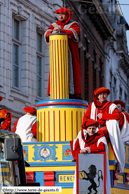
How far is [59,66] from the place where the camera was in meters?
11.8

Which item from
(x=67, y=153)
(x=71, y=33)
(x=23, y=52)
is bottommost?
(x=67, y=153)

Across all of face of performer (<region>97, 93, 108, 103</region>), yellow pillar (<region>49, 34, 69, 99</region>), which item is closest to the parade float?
yellow pillar (<region>49, 34, 69, 99</region>)

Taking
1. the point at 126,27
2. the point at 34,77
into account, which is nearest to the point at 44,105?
the point at 34,77

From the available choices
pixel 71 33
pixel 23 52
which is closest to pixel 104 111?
pixel 71 33

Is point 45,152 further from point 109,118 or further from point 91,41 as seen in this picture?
point 91,41

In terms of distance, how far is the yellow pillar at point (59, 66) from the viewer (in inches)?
462

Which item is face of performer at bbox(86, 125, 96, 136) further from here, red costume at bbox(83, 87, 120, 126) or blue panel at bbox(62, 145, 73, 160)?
blue panel at bbox(62, 145, 73, 160)

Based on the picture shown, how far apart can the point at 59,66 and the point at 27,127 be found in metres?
1.52

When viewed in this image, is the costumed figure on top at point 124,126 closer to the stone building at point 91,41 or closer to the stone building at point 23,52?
the stone building at point 23,52

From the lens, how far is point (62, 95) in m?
11.7

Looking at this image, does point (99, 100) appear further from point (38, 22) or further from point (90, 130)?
point (38, 22)

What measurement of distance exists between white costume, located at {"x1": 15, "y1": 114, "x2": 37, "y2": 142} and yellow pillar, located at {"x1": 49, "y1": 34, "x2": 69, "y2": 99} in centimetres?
75

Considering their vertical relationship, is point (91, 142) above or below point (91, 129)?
below

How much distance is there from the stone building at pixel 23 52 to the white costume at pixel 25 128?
20.3ft
